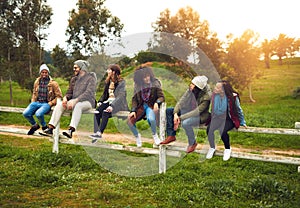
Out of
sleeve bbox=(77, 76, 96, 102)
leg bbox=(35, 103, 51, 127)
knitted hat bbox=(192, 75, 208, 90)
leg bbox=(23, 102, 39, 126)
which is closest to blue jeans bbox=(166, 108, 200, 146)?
knitted hat bbox=(192, 75, 208, 90)

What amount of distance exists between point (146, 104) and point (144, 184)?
155cm

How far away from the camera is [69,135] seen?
7477 millimetres

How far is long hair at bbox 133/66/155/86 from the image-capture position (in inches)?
275

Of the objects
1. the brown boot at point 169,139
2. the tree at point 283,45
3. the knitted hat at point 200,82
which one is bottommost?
the brown boot at point 169,139

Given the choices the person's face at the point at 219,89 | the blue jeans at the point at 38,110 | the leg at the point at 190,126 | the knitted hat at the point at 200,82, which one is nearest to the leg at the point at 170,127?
the leg at the point at 190,126

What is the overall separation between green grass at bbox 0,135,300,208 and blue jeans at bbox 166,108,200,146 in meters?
0.78

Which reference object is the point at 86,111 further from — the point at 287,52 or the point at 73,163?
the point at 287,52

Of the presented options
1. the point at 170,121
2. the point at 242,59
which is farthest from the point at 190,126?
the point at 242,59

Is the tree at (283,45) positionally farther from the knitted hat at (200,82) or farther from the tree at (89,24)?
the knitted hat at (200,82)

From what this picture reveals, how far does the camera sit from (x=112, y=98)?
7.45 m

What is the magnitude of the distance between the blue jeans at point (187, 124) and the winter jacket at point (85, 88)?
184cm

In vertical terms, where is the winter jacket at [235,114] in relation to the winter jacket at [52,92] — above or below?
below

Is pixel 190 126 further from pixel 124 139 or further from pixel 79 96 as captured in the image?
pixel 124 139

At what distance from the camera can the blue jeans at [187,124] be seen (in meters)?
6.58
